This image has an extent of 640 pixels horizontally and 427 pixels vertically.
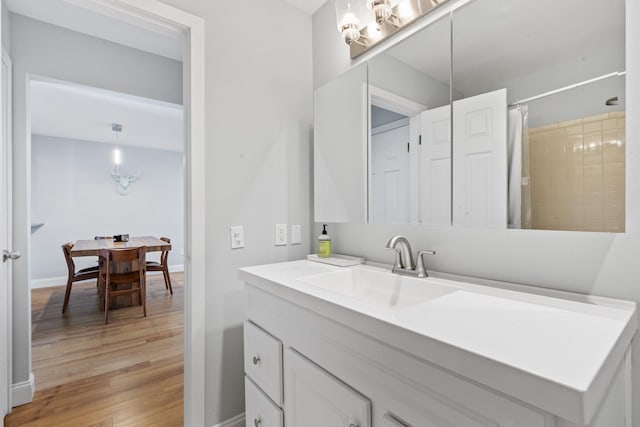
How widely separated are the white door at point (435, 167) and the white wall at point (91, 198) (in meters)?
5.18

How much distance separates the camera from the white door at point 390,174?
1299 millimetres

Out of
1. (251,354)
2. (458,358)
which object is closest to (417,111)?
(458,358)

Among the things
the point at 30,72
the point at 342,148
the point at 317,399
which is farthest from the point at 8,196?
the point at 317,399

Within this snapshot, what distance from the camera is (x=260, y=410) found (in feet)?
4.01

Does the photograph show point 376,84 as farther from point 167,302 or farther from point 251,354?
point 167,302

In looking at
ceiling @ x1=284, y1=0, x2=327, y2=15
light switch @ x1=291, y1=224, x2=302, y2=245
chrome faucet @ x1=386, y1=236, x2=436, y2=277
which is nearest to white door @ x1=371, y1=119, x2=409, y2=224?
chrome faucet @ x1=386, y1=236, x2=436, y2=277

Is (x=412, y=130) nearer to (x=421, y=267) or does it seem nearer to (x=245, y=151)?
(x=421, y=267)

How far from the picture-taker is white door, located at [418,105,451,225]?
1138 mm

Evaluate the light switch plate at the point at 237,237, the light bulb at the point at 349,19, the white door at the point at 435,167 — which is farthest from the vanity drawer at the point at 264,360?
the light bulb at the point at 349,19

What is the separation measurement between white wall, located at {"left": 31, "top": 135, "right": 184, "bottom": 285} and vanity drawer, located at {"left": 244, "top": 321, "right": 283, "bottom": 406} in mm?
4884

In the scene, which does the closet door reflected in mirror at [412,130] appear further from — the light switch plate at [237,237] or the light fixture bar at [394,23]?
the light switch plate at [237,237]

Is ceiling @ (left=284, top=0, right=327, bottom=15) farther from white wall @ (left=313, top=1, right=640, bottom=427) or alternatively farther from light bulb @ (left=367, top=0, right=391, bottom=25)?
white wall @ (left=313, top=1, right=640, bottom=427)

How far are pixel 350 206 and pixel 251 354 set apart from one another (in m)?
0.83

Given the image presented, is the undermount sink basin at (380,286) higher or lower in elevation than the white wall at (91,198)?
lower
